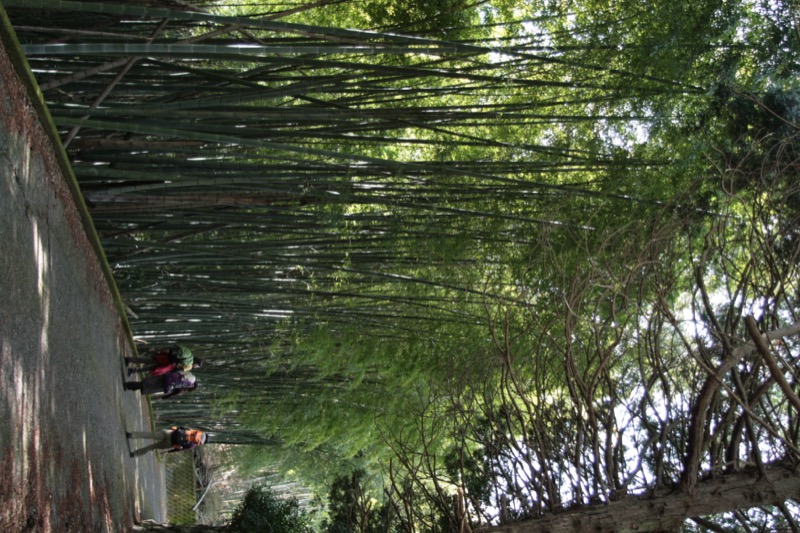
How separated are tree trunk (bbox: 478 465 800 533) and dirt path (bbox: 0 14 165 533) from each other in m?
2.26

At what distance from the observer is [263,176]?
6344 millimetres

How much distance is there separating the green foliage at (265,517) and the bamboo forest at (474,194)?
0.43 meters

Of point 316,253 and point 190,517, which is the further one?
point 190,517

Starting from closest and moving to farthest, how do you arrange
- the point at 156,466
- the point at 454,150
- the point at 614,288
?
the point at 614,288
the point at 454,150
the point at 156,466

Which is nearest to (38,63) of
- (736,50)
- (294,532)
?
(294,532)

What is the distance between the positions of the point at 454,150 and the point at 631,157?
164cm

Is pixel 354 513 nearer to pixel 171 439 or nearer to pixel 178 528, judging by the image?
pixel 178 528

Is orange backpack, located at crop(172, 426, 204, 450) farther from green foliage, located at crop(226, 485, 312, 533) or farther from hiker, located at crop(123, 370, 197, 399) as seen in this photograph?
green foliage, located at crop(226, 485, 312, 533)

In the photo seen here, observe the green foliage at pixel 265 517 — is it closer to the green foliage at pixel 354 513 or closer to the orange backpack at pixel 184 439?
the green foliage at pixel 354 513

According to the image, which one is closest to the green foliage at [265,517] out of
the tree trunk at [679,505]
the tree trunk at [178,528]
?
the tree trunk at [178,528]

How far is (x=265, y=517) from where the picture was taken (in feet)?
22.5

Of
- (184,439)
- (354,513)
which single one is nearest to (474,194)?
(354,513)

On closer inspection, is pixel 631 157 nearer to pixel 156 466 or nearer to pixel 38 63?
pixel 38 63

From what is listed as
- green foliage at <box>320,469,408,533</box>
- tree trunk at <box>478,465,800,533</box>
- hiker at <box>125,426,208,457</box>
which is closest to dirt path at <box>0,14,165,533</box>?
hiker at <box>125,426,208,457</box>
